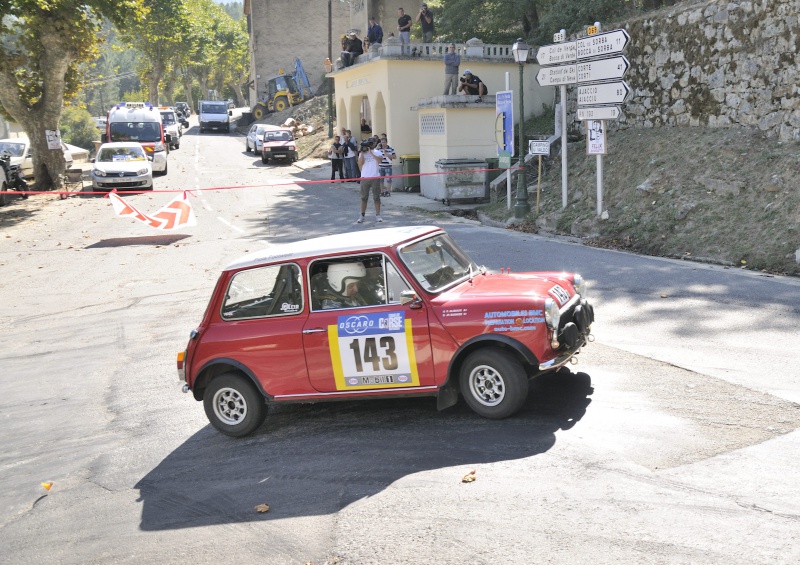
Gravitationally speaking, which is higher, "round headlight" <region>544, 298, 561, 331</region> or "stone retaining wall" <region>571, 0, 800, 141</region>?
"stone retaining wall" <region>571, 0, 800, 141</region>

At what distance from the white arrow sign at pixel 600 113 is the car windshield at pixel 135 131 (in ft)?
74.7

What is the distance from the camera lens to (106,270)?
16.0 meters

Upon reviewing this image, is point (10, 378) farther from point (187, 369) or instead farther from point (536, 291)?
point (536, 291)

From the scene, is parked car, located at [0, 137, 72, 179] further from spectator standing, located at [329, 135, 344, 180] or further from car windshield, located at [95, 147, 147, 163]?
spectator standing, located at [329, 135, 344, 180]

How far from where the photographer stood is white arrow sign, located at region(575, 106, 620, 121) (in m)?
16.3

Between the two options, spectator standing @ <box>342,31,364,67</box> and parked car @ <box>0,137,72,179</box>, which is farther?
spectator standing @ <box>342,31,364,67</box>

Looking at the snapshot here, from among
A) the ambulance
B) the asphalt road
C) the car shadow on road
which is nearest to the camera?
the asphalt road

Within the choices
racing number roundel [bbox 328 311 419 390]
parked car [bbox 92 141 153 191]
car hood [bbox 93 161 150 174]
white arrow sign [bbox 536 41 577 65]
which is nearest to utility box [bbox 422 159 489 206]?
white arrow sign [bbox 536 41 577 65]

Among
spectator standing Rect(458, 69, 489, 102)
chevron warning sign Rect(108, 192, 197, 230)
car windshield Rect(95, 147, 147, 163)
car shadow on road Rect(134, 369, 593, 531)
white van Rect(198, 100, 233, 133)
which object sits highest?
white van Rect(198, 100, 233, 133)

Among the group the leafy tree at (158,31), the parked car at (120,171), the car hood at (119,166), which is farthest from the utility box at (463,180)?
the leafy tree at (158,31)

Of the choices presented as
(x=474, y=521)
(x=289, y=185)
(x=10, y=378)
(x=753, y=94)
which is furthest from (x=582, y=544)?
(x=289, y=185)

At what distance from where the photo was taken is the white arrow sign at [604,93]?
16234mm

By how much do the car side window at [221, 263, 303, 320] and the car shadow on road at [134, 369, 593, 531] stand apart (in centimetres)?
113

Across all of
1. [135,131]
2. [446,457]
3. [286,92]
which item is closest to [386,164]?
[135,131]
